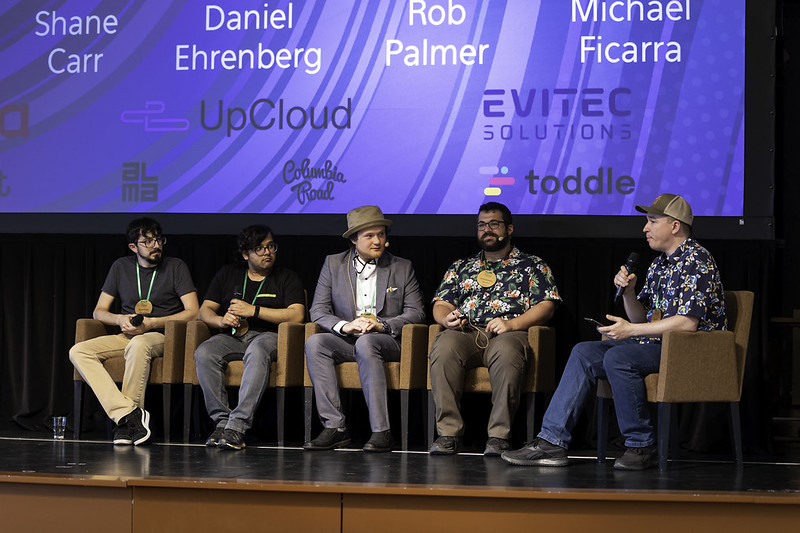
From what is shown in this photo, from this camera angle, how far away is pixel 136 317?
4840mm

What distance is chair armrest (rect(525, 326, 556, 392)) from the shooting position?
4.41m

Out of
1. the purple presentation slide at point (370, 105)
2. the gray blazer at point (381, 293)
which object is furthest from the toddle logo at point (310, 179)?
the gray blazer at point (381, 293)

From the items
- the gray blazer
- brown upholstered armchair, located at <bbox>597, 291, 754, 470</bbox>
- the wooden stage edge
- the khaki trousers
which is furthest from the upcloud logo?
the wooden stage edge

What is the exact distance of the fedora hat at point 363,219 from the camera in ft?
15.6

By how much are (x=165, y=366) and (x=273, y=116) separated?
4.95ft

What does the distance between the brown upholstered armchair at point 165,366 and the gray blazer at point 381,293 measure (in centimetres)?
69

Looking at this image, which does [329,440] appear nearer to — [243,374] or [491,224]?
[243,374]

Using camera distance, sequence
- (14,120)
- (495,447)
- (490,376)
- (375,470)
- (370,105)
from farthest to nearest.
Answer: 1. (14,120)
2. (370,105)
3. (490,376)
4. (495,447)
5. (375,470)

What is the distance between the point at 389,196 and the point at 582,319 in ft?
4.03

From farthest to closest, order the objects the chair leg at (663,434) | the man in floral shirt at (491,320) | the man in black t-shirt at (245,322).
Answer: the man in black t-shirt at (245,322), the man in floral shirt at (491,320), the chair leg at (663,434)

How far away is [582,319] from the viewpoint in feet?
16.9

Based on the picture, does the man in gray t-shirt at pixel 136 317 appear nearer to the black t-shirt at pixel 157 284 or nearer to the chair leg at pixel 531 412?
the black t-shirt at pixel 157 284

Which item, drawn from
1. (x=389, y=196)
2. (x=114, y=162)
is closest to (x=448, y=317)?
(x=389, y=196)

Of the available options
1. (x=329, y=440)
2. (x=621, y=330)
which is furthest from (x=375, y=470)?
(x=621, y=330)
